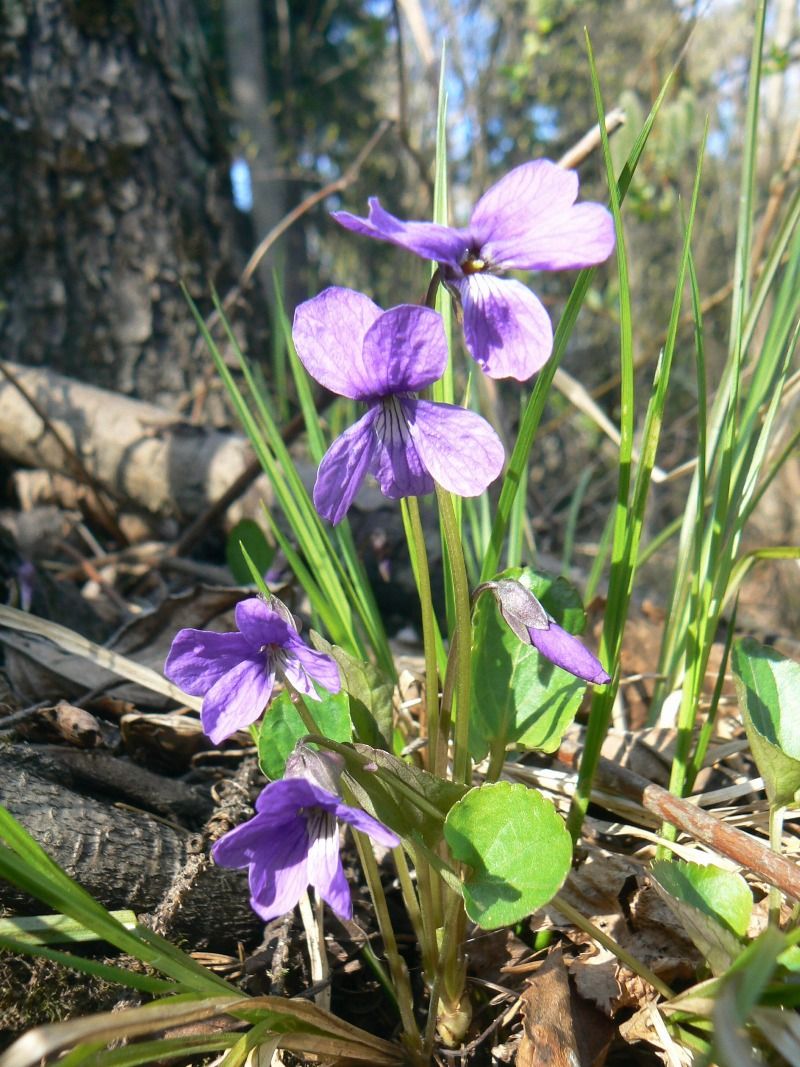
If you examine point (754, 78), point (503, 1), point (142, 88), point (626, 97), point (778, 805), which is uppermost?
point (503, 1)

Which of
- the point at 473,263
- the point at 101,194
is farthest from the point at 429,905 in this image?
the point at 101,194

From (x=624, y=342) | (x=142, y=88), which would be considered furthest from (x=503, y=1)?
(x=624, y=342)

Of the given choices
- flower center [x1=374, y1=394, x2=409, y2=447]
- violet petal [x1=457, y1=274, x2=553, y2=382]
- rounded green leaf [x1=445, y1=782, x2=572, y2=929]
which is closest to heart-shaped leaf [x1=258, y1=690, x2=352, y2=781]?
rounded green leaf [x1=445, y1=782, x2=572, y2=929]

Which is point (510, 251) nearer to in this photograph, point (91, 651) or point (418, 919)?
point (418, 919)

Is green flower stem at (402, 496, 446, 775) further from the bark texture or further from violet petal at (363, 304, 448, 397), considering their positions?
the bark texture

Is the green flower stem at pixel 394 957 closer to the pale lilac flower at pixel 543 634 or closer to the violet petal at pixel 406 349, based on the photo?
the pale lilac flower at pixel 543 634

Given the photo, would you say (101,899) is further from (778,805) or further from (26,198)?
(26,198)
